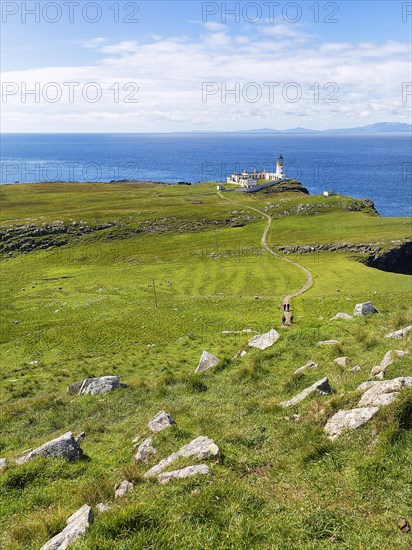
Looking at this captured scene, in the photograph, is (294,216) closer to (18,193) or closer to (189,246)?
(189,246)

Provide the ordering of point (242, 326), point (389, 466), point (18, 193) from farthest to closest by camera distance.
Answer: point (18, 193) → point (242, 326) → point (389, 466)

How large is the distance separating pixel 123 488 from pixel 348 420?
7.11 metres

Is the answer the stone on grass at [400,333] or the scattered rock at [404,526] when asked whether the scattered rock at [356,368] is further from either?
the scattered rock at [404,526]

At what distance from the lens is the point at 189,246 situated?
91438 mm

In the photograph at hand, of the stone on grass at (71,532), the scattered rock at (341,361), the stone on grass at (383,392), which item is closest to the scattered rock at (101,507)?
the stone on grass at (71,532)

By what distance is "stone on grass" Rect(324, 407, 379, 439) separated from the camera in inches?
501

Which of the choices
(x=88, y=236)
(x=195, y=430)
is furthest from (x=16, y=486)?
(x=88, y=236)

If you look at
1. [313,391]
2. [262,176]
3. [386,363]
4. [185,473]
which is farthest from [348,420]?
[262,176]

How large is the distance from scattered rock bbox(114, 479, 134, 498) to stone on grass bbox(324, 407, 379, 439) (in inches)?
245

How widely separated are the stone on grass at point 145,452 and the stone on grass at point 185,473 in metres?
2.53

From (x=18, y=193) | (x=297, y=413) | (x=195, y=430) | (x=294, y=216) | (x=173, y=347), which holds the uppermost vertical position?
(x=18, y=193)

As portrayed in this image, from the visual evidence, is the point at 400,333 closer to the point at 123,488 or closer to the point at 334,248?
the point at 123,488

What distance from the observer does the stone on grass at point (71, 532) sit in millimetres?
9711

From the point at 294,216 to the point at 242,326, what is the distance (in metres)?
73.6
